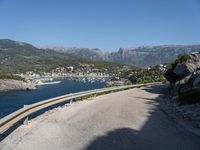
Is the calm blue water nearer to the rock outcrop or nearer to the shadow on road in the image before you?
the rock outcrop

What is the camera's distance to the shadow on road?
15.9 metres

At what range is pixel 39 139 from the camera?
1689 cm

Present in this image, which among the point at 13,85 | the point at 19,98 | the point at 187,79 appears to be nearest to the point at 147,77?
the point at 187,79

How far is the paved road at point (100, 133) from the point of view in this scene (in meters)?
16.0

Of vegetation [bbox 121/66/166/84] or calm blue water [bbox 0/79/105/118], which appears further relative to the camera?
calm blue water [bbox 0/79/105/118]

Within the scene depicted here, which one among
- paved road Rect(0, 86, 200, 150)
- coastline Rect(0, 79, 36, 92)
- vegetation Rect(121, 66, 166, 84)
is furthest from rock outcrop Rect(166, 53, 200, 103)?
coastline Rect(0, 79, 36, 92)

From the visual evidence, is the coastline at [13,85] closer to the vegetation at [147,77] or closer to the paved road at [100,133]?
the vegetation at [147,77]

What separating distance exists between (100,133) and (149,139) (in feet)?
8.14

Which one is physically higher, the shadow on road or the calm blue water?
the shadow on road

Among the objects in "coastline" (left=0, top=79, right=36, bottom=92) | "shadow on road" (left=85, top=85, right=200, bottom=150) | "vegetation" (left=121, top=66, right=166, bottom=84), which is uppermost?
"shadow on road" (left=85, top=85, right=200, bottom=150)

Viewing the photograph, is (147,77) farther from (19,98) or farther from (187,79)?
(19,98)

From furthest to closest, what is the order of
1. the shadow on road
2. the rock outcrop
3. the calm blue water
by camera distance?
the calm blue water
the rock outcrop
the shadow on road

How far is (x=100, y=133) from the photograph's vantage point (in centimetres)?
1839

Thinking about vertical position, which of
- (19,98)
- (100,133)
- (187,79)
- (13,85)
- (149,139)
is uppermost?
(187,79)
